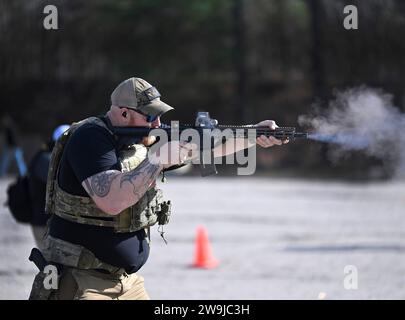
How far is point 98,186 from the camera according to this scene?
13.4ft

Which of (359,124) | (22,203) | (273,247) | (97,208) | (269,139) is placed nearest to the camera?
(97,208)

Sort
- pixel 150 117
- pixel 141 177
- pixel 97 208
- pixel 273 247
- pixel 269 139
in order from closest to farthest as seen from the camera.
Answer: pixel 141 177 < pixel 97 208 < pixel 150 117 < pixel 269 139 < pixel 273 247

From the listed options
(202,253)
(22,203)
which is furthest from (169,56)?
(22,203)

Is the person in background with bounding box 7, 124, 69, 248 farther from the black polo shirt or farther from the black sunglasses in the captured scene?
the black sunglasses

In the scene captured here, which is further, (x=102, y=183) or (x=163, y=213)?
(x=163, y=213)

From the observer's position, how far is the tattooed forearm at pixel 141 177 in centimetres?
406

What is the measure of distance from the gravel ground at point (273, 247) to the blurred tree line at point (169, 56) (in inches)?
573

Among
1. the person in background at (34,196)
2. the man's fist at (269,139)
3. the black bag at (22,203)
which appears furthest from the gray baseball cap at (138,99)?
the black bag at (22,203)

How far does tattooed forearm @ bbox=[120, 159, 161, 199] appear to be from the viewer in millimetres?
4062

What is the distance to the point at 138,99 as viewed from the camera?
4301 millimetres

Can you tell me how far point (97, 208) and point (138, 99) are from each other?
0.58 m

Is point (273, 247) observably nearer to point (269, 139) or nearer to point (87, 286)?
point (269, 139)

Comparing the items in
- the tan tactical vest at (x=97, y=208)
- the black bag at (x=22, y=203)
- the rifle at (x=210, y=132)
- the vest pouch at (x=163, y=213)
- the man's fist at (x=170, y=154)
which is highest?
the rifle at (x=210, y=132)

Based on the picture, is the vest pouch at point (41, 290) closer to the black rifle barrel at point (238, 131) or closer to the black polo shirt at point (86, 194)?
the black polo shirt at point (86, 194)
